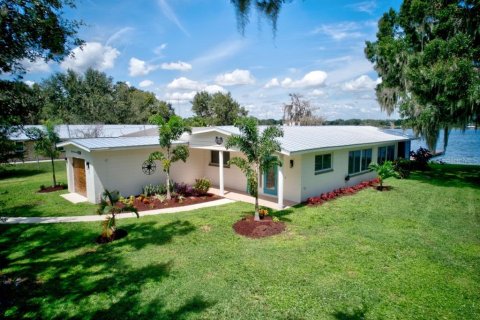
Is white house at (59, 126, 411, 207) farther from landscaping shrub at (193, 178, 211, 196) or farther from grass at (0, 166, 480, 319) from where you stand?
grass at (0, 166, 480, 319)

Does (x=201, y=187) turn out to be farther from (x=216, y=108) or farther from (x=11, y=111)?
(x=216, y=108)

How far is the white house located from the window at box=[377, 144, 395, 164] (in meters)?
2.27

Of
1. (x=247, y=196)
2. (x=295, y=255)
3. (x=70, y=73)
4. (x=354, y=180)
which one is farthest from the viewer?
(x=70, y=73)

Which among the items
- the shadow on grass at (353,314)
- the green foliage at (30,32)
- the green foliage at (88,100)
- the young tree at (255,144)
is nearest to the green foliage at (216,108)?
the green foliage at (88,100)

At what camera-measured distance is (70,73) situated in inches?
1593

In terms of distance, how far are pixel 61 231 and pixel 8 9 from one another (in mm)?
6505

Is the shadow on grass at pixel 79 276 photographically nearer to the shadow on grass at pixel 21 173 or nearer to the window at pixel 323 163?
the window at pixel 323 163

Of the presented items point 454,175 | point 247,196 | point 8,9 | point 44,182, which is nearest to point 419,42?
point 454,175

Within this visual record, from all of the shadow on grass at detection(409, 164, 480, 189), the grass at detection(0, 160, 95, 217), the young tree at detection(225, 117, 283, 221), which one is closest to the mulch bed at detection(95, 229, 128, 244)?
the grass at detection(0, 160, 95, 217)

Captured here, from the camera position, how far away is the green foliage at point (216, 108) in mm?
48031

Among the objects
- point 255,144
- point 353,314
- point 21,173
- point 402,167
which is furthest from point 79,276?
point 21,173

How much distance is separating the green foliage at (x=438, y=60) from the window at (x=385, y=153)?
222 centimetres

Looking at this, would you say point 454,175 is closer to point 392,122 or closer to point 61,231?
point 392,122

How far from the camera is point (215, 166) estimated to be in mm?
15195
